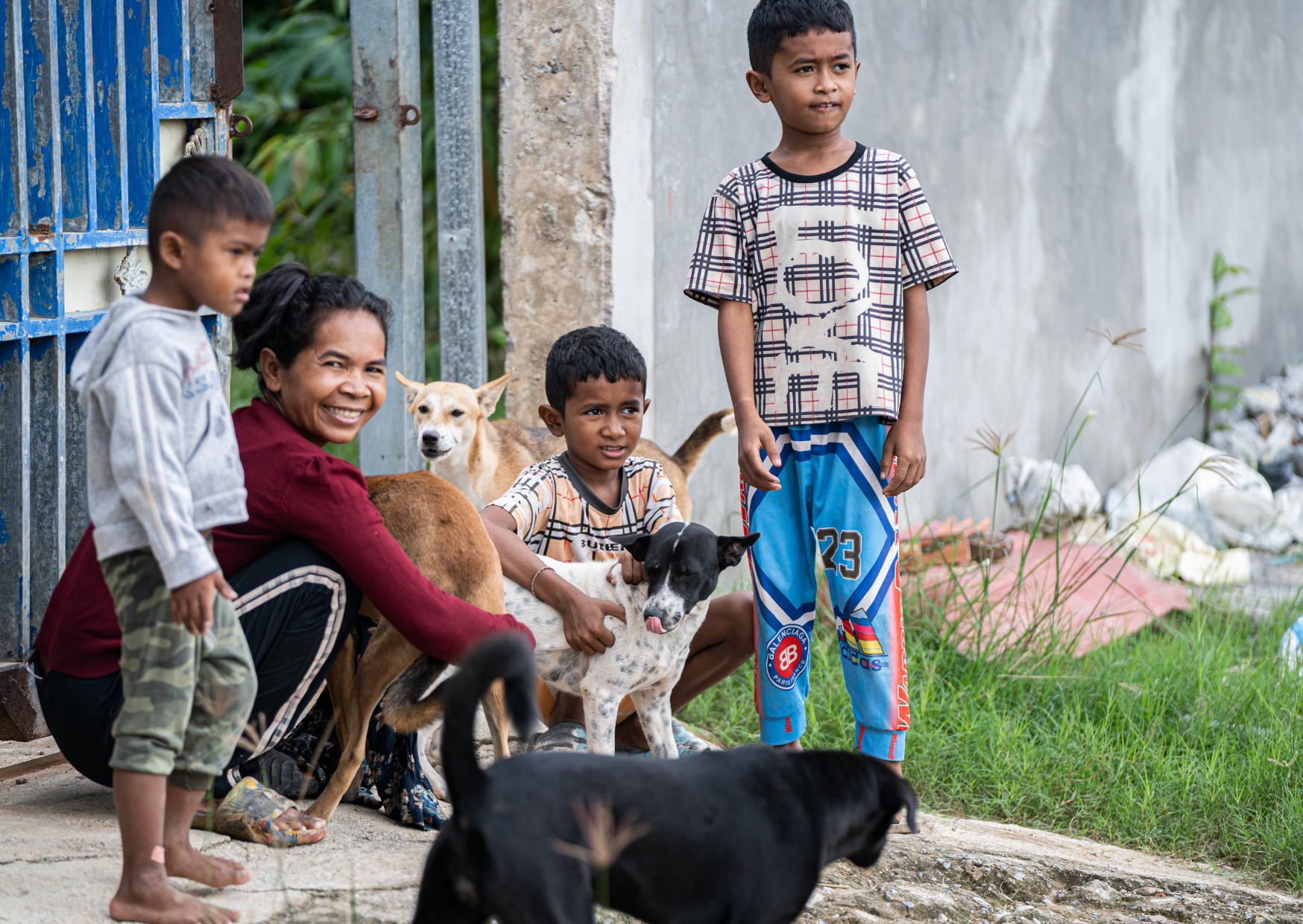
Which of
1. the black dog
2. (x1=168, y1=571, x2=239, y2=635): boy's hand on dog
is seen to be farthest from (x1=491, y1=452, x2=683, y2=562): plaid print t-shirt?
the black dog

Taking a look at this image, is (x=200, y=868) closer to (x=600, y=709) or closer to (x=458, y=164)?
(x=600, y=709)

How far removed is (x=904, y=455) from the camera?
2.91 meters

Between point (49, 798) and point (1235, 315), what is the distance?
9.47 metres

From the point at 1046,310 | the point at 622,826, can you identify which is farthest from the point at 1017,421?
the point at 622,826

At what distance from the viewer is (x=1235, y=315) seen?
9.80m

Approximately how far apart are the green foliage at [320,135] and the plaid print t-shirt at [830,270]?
3952mm

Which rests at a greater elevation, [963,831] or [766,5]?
[766,5]

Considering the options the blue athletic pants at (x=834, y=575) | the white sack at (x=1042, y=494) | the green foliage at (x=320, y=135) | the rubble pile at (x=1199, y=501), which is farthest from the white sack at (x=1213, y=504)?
the blue athletic pants at (x=834, y=575)

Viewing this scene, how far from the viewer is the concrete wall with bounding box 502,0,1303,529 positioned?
4742 mm

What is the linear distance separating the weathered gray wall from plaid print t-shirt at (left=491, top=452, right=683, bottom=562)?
1.45 metres

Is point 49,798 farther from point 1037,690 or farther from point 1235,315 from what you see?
point 1235,315

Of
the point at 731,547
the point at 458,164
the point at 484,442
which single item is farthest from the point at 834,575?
the point at 458,164

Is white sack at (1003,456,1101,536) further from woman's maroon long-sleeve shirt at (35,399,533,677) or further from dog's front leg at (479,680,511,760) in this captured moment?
woman's maroon long-sleeve shirt at (35,399,533,677)

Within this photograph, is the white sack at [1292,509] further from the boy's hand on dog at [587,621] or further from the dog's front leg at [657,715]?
the boy's hand on dog at [587,621]
